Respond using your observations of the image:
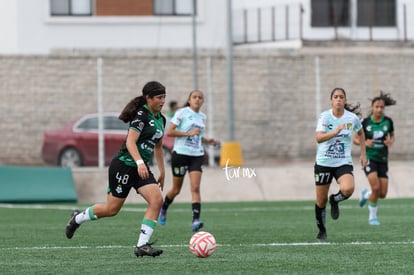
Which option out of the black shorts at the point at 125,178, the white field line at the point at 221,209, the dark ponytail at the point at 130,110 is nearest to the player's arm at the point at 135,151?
the dark ponytail at the point at 130,110

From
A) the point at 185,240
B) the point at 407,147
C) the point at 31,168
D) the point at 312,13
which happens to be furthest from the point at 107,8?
the point at 185,240

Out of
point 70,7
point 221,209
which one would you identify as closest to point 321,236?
point 221,209

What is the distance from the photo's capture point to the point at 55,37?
144 ft

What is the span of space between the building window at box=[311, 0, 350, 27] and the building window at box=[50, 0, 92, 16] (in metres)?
8.01

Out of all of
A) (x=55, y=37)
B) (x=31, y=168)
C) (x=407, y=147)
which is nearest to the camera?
(x=31, y=168)

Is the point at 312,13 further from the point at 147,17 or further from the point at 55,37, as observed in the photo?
the point at 55,37

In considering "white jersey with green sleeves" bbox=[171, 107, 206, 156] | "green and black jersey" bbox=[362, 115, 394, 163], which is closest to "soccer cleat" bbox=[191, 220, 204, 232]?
"white jersey with green sleeves" bbox=[171, 107, 206, 156]

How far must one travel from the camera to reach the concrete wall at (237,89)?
31250 mm

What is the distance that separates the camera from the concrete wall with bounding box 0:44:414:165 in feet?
103

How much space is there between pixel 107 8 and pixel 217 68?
960 cm

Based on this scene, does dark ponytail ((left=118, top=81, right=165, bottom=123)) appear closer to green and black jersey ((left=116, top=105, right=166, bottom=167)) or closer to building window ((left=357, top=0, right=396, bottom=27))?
green and black jersey ((left=116, top=105, right=166, bottom=167))

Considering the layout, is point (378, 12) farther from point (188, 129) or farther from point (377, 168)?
point (188, 129)

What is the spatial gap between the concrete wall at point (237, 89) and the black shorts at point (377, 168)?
1041cm

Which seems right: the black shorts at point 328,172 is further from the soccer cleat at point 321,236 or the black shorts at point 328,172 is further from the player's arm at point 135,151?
the player's arm at point 135,151
